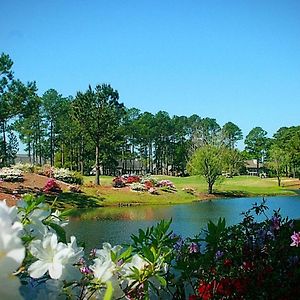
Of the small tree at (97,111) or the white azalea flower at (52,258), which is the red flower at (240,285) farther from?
the small tree at (97,111)

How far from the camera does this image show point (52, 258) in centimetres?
116

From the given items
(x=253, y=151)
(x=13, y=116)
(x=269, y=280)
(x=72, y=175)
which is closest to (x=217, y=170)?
(x=72, y=175)

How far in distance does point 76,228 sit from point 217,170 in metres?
23.8

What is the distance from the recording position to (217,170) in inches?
1601

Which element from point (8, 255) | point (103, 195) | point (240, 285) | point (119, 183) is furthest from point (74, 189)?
point (8, 255)

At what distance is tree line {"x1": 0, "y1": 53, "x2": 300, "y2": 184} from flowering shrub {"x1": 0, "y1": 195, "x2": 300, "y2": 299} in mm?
24653

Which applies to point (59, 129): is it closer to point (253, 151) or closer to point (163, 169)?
point (163, 169)

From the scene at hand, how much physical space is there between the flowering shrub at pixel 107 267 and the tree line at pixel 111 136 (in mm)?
24653

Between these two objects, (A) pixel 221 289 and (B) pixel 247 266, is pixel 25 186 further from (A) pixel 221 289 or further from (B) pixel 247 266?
(A) pixel 221 289

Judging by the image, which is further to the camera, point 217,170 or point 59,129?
point 59,129

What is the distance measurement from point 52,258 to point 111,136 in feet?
126

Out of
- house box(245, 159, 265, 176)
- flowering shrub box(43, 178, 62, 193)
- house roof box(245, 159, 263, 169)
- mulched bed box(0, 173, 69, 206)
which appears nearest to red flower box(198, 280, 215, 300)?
mulched bed box(0, 173, 69, 206)

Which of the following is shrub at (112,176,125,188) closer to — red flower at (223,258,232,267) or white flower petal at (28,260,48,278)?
red flower at (223,258,232,267)

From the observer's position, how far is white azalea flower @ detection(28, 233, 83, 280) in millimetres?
1115
